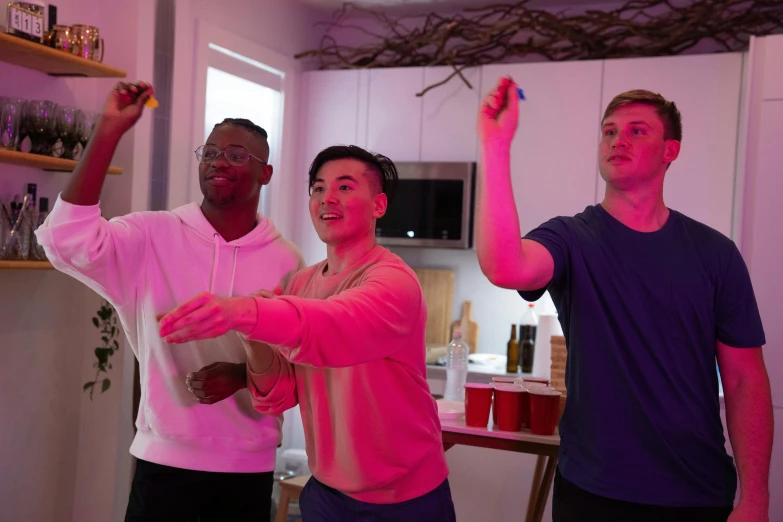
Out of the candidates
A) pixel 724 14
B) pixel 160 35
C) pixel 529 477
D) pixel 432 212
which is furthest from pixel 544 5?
pixel 529 477

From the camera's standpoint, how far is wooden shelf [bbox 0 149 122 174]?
259 cm

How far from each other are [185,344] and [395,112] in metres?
2.84

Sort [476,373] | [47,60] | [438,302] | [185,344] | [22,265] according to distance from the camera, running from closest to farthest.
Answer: [185,344] < [22,265] < [47,60] < [476,373] < [438,302]

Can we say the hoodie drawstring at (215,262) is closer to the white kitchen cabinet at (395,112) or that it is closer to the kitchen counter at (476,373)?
the kitchen counter at (476,373)

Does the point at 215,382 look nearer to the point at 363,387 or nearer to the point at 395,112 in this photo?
the point at 363,387

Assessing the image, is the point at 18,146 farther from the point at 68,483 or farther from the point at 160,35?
the point at 68,483

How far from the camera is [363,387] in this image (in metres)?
1.58

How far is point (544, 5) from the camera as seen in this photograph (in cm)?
461

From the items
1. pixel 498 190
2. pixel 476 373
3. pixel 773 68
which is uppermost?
pixel 773 68

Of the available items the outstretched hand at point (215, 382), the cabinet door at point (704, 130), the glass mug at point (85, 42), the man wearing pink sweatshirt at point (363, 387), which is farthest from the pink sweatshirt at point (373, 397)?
the cabinet door at point (704, 130)

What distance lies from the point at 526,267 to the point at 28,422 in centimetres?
226

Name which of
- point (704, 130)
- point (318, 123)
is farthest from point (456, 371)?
point (318, 123)

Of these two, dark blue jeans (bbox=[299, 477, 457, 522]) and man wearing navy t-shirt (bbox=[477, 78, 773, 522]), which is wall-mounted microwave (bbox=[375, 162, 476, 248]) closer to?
man wearing navy t-shirt (bbox=[477, 78, 773, 522])

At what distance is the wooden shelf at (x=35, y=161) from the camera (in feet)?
8.51
